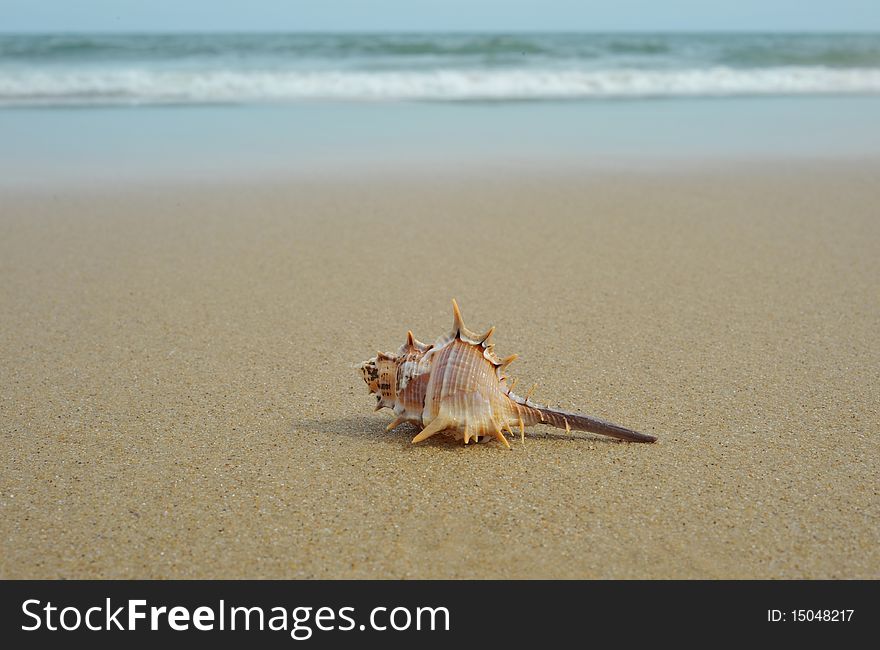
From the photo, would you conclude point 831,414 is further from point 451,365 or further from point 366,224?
point 366,224

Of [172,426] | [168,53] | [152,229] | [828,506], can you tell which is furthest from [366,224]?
[168,53]

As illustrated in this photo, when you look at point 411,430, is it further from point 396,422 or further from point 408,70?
point 408,70

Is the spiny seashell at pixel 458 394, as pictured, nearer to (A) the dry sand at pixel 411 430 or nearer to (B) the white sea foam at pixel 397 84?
(A) the dry sand at pixel 411 430

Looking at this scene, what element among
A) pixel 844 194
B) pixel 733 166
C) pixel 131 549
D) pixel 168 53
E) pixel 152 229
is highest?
pixel 168 53

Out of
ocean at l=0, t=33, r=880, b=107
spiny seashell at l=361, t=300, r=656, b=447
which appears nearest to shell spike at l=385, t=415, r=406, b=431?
spiny seashell at l=361, t=300, r=656, b=447

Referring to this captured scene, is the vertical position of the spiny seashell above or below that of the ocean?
below

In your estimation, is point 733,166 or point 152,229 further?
point 733,166

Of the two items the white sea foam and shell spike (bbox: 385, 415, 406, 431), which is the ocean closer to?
the white sea foam
